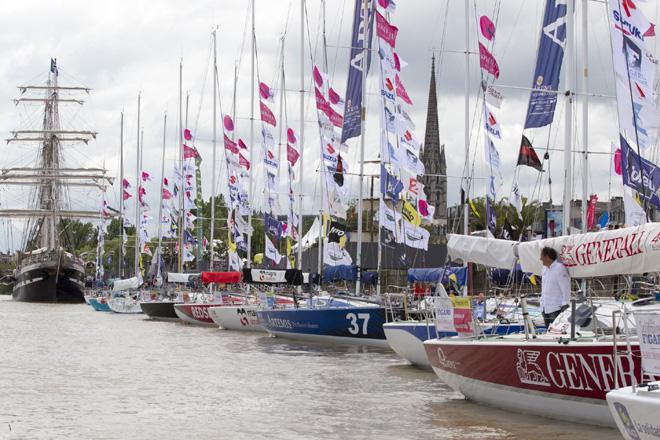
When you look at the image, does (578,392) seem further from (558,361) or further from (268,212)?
(268,212)

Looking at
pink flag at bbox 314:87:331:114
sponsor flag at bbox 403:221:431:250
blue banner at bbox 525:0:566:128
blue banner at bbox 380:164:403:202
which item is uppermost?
pink flag at bbox 314:87:331:114

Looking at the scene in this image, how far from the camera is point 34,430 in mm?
14984

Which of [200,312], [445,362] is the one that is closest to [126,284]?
[200,312]


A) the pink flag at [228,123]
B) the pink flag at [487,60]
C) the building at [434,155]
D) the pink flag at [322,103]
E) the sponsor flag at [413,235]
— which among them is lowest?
the sponsor flag at [413,235]

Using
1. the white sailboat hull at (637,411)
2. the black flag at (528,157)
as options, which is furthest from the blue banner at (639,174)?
the white sailboat hull at (637,411)

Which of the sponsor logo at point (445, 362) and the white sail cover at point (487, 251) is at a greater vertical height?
the white sail cover at point (487, 251)

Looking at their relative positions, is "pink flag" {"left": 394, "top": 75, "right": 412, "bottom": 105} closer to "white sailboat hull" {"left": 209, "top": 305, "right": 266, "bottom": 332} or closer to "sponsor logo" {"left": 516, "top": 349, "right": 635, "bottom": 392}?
"white sailboat hull" {"left": 209, "top": 305, "right": 266, "bottom": 332}

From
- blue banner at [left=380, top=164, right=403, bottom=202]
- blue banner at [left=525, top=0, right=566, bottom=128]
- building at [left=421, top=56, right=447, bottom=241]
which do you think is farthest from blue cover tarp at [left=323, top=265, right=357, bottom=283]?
building at [left=421, top=56, right=447, bottom=241]

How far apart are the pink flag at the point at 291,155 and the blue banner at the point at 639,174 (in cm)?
2533

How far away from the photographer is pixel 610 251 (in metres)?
14.5

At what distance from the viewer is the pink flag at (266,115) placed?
4444 centimetres

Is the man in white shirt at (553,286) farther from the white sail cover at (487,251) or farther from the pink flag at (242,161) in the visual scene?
the pink flag at (242,161)

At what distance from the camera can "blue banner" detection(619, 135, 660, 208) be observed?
17547mm

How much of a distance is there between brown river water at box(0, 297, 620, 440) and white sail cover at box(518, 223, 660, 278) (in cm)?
222
